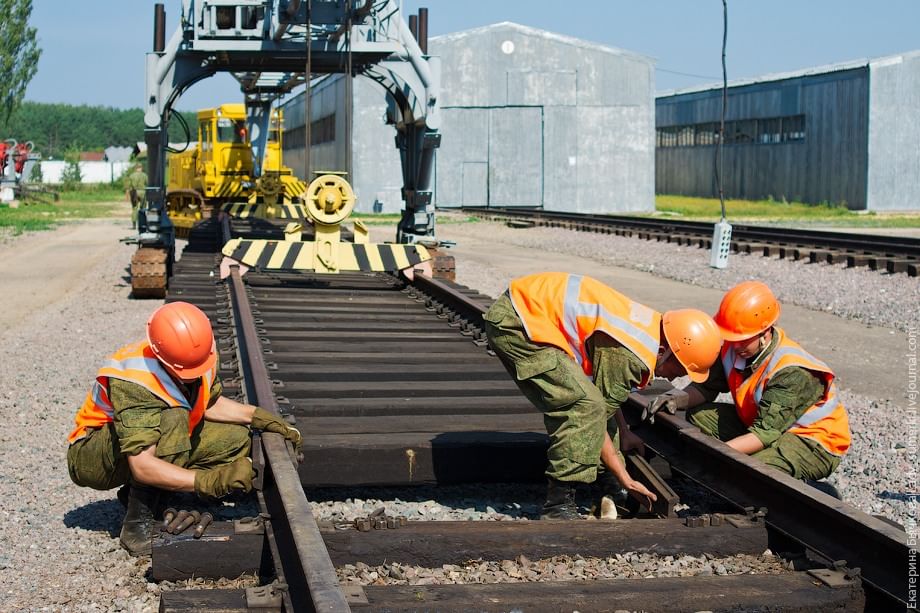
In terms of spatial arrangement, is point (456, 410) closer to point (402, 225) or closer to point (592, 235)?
point (402, 225)

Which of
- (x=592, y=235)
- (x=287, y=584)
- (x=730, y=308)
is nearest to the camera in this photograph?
(x=287, y=584)

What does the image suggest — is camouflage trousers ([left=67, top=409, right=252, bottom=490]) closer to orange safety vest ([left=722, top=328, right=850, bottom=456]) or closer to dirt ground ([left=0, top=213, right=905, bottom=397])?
orange safety vest ([left=722, top=328, right=850, bottom=456])

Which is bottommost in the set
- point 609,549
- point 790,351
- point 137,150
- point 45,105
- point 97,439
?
point 609,549

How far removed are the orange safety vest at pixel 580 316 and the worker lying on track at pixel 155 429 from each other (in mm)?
1301

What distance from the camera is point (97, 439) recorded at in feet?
15.6

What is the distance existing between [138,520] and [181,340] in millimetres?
748

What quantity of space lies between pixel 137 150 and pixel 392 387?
1346 centimetres

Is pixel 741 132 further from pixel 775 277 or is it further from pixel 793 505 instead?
pixel 793 505

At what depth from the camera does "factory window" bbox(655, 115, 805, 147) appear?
146 ft

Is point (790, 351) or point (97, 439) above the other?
point (790, 351)

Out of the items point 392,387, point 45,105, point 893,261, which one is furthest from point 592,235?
point 45,105

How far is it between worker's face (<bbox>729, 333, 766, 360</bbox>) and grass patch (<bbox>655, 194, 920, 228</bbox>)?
Answer: 1128 inches

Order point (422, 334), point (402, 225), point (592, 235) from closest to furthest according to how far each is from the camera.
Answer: point (422, 334), point (402, 225), point (592, 235)

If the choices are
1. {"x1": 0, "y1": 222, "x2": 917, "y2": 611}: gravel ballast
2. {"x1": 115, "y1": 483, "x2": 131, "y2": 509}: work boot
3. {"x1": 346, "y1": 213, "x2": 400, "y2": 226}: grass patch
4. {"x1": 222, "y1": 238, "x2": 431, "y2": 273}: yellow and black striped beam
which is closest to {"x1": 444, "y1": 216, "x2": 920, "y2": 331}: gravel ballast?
{"x1": 222, "y1": 238, "x2": 431, "y2": 273}: yellow and black striped beam
